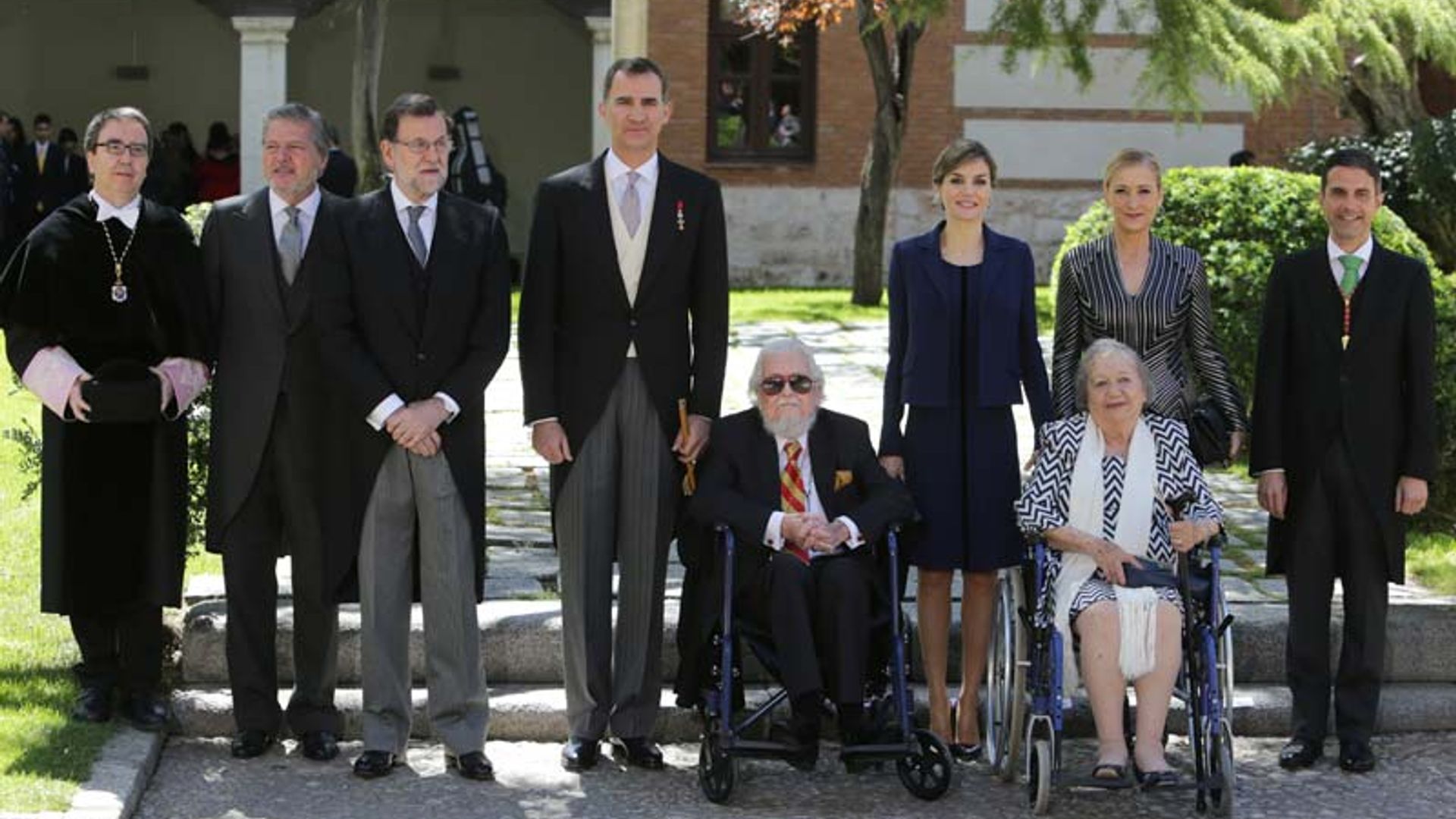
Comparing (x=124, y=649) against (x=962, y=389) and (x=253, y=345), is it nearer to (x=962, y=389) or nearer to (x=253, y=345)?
(x=253, y=345)

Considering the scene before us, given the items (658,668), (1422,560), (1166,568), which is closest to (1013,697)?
(1166,568)

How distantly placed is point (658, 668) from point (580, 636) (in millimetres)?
266

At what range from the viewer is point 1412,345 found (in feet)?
23.2

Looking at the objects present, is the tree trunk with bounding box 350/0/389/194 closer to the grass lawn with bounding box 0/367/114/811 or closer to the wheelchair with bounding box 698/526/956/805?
the grass lawn with bounding box 0/367/114/811

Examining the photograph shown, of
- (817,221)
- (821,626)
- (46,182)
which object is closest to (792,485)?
(821,626)

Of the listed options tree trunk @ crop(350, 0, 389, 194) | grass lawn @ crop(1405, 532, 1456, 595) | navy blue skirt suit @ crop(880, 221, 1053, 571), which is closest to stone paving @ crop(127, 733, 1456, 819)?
navy blue skirt suit @ crop(880, 221, 1053, 571)

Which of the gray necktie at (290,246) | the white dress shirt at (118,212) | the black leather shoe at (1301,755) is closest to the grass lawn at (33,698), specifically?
the white dress shirt at (118,212)

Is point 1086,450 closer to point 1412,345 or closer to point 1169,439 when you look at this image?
point 1169,439

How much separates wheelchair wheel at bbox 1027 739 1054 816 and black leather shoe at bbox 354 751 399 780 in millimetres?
1927

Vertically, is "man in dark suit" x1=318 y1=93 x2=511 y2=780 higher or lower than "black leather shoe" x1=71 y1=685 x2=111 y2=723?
higher

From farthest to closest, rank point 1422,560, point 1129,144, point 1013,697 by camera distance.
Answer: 1. point 1129,144
2. point 1422,560
3. point 1013,697

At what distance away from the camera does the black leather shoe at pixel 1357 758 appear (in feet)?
23.2

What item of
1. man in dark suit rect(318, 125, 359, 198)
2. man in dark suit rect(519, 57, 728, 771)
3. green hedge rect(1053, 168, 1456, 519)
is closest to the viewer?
man in dark suit rect(519, 57, 728, 771)

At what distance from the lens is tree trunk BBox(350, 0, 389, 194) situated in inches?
929
